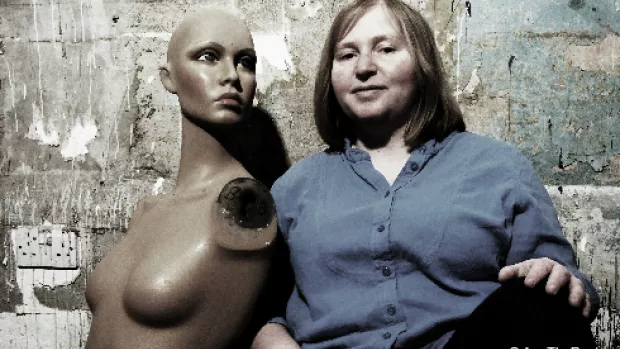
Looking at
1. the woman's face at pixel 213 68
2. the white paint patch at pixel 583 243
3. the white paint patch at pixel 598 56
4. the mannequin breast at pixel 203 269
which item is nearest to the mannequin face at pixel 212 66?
the woman's face at pixel 213 68

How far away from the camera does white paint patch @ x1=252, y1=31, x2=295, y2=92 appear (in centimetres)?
225

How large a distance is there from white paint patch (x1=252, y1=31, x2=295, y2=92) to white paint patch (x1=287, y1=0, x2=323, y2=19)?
0.09 m

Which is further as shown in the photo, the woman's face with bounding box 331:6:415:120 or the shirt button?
the woman's face with bounding box 331:6:415:120

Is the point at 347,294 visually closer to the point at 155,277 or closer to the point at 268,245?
the point at 268,245

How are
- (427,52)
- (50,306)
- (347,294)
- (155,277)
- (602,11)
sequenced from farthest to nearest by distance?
(50,306)
(602,11)
(427,52)
(347,294)
(155,277)

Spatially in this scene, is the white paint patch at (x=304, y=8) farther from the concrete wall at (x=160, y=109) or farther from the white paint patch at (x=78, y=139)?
the white paint patch at (x=78, y=139)

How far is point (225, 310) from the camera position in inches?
57.7

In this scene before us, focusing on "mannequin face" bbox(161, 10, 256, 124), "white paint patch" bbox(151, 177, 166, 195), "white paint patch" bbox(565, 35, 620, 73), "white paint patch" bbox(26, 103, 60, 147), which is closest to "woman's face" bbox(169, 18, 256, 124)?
"mannequin face" bbox(161, 10, 256, 124)

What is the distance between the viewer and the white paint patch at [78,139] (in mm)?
2385

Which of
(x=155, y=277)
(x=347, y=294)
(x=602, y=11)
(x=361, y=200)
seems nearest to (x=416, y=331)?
(x=347, y=294)

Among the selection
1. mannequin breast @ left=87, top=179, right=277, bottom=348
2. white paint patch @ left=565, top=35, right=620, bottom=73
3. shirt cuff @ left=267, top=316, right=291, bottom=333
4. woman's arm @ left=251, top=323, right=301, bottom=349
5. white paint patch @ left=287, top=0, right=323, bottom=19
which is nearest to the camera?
mannequin breast @ left=87, top=179, right=277, bottom=348

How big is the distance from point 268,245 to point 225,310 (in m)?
0.20

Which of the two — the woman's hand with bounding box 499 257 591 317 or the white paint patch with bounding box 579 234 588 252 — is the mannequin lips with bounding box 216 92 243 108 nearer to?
the woman's hand with bounding box 499 257 591 317

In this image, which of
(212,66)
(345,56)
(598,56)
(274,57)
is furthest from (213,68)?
(598,56)
